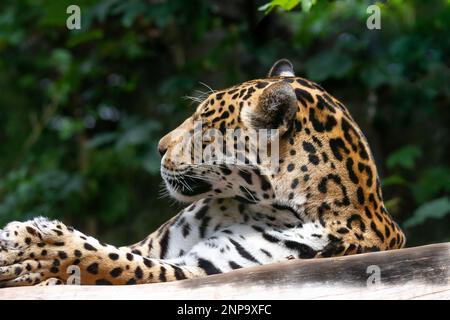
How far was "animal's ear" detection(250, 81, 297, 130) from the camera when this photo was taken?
14.6ft

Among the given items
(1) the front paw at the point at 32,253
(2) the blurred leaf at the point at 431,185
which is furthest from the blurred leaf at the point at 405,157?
(1) the front paw at the point at 32,253

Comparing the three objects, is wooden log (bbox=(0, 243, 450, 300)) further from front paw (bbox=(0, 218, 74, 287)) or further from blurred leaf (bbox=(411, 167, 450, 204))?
blurred leaf (bbox=(411, 167, 450, 204))

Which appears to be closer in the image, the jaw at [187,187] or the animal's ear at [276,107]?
the animal's ear at [276,107]

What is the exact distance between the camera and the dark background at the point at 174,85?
9180mm

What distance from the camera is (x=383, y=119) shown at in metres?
9.96

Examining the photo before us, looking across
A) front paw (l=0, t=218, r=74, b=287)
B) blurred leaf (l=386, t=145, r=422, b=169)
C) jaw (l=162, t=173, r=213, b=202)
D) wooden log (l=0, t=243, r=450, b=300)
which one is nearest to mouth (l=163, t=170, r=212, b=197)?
jaw (l=162, t=173, r=213, b=202)

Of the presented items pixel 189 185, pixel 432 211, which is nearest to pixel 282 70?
pixel 189 185

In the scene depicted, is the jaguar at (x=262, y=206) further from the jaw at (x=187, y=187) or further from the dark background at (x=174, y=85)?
the dark background at (x=174, y=85)

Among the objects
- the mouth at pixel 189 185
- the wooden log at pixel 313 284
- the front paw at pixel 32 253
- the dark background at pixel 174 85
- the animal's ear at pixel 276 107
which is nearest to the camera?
the wooden log at pixel 313 284

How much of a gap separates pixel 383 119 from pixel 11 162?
19.1ft

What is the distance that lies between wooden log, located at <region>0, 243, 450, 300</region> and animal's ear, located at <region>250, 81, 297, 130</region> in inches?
34.3

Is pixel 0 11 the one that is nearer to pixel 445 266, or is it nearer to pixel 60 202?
pixel 60 202

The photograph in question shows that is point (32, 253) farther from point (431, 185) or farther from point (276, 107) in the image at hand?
point (431, 185)
